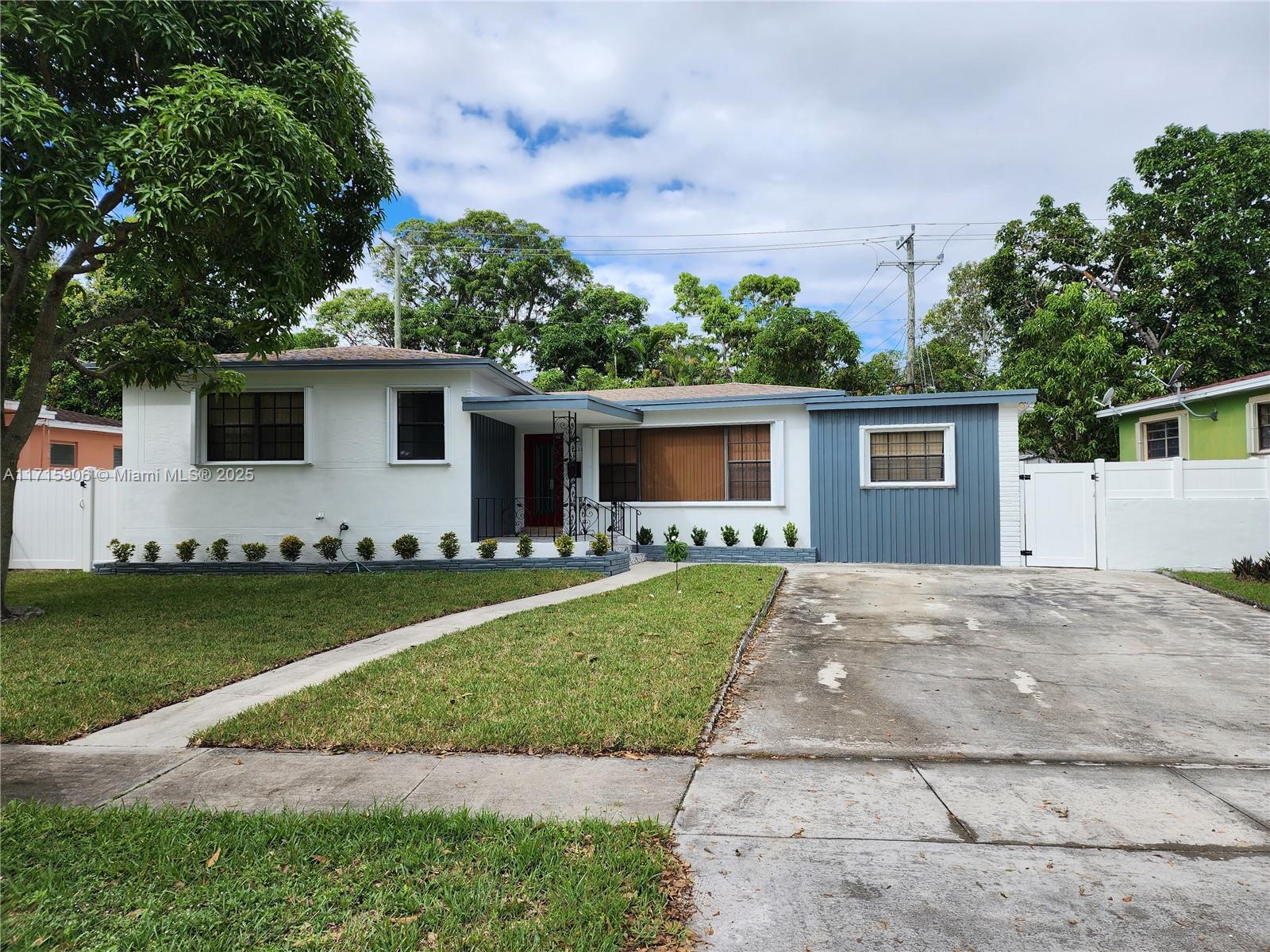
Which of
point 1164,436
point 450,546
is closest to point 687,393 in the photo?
point 450,546

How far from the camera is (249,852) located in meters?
3.09

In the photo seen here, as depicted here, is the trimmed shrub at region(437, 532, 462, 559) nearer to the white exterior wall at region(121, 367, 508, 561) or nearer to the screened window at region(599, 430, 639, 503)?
the white exterior wall at region(121, 367, 508, 561)

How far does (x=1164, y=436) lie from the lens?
18.3 m

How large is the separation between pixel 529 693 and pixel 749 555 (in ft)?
31.0

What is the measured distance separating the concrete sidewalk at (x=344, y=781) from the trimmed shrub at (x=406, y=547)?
8443mm

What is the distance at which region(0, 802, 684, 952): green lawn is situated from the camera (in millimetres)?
2529

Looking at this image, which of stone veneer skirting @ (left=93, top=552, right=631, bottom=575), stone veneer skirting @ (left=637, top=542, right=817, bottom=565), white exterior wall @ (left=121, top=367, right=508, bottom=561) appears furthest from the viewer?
stone veneer skirting @ (left=637, top=542, right=817, bottom=565)

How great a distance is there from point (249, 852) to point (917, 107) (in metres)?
12.3

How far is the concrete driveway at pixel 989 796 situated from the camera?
2.67 m


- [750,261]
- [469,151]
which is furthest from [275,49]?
[750,261]

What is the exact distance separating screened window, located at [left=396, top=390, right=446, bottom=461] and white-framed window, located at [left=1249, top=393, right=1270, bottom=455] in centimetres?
1644

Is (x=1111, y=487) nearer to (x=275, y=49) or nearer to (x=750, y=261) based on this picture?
(x=275, y=49)

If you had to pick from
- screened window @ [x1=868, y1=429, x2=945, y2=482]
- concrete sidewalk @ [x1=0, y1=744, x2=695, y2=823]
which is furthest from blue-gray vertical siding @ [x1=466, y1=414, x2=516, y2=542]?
concrete sidewalk @ [x1=0, y1=744, x2=695, y2=823]

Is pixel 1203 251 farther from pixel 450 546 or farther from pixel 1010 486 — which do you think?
pixel 450 546
